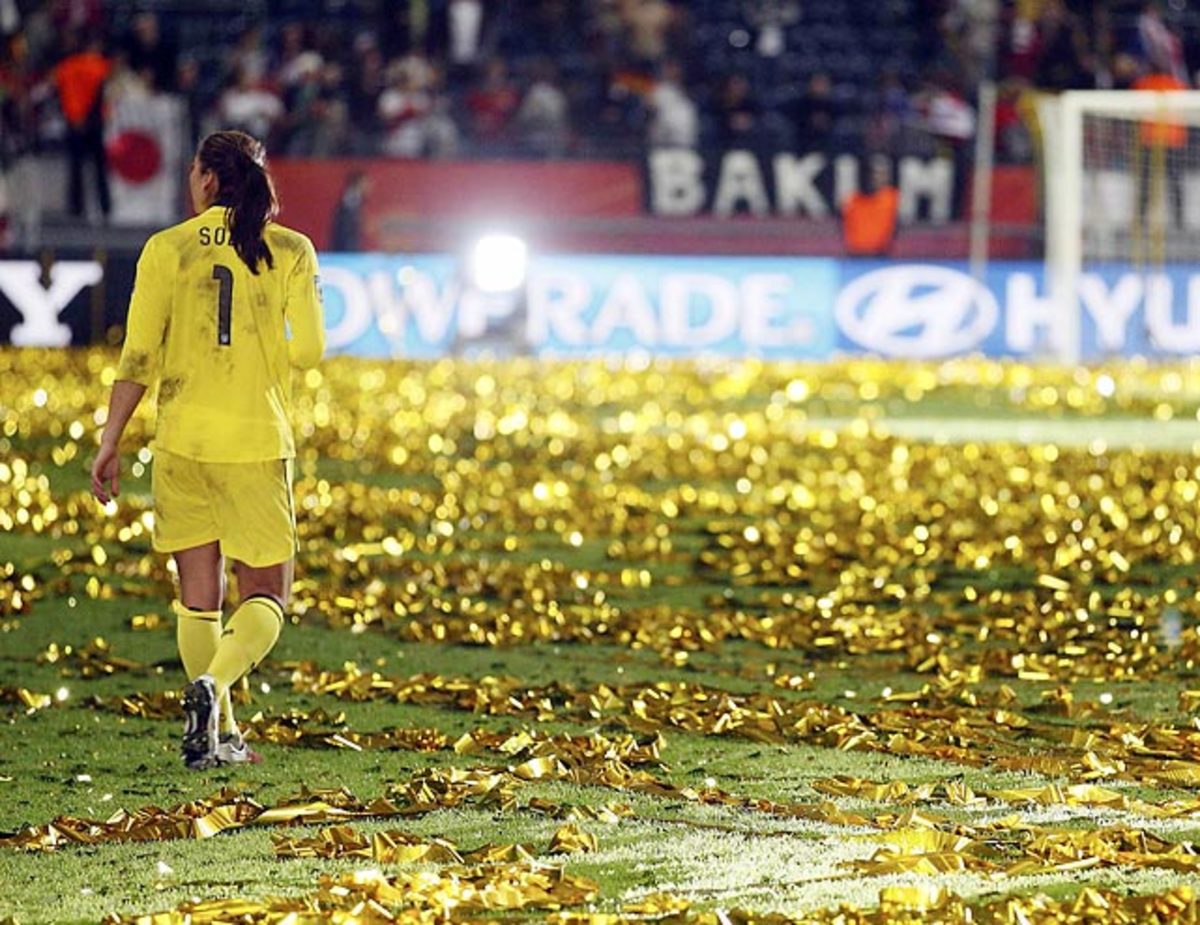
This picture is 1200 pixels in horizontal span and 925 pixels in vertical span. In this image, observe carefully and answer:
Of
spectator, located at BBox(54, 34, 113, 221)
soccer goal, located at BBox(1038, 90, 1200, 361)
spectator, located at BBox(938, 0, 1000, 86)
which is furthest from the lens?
spectator, located at BBox(938, 0, 1000, 86)

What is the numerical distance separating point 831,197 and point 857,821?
2665 cm

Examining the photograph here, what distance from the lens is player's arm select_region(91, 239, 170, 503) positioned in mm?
7730

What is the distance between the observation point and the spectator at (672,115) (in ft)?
110

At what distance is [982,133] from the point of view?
33.1 m

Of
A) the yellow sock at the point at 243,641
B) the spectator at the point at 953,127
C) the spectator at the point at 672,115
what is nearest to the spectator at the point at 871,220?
the spectator at the point at 953,127

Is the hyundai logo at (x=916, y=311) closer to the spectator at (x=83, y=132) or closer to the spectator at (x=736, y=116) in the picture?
the spectator at (x=736, y=116)

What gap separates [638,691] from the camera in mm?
9258

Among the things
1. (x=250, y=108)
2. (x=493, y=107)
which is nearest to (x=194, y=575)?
(x=250, y=108)

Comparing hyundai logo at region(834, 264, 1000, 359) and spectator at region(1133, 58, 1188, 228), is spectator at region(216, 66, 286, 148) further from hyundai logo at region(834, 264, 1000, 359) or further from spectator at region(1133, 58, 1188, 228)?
spectator at region(1133, 58, 1188, 228)

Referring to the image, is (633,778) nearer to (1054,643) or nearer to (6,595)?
(1054,643)

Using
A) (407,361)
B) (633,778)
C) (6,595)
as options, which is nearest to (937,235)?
(407,361)

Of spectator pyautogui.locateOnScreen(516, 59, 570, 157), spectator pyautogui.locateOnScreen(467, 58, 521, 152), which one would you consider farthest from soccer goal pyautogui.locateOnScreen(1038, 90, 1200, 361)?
spectator pyautogui.locateOnScreen(467, 58, 521, 152)

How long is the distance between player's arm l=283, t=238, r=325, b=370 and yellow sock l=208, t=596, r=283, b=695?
716 millimetres

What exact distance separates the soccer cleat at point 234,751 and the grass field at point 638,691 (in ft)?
0.27
